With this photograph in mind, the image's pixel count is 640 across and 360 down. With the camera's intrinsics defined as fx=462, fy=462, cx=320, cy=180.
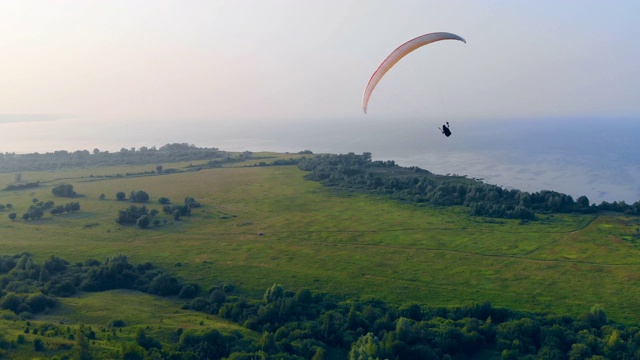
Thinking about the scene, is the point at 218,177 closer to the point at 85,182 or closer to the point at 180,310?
the point at 85,182

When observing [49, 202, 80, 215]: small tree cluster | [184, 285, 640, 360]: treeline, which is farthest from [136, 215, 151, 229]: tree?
[184, 285, 640, 360]: treeline

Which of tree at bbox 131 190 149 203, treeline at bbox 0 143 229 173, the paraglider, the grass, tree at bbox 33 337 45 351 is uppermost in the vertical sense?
the paraglider

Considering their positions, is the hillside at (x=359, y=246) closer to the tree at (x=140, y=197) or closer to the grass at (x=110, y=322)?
the tree at (x=140, y=197)

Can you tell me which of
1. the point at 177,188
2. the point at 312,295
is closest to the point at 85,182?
the point at 177,188

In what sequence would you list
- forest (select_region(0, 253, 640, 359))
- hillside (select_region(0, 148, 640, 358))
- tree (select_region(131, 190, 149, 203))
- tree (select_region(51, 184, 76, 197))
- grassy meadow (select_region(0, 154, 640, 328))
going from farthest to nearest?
tree (select_region(51, 184, 76, 197))
tree (select_region(131, 190, 149, 203))
hillside (select_region(0, 148, 640, 358))
grassy meadow (select_region(0, 154, 640, 328))
forest (select_region(0, 253, 640, 359))

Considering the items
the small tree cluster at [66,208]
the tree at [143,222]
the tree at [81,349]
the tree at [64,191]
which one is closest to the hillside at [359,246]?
the tree at [143,222]

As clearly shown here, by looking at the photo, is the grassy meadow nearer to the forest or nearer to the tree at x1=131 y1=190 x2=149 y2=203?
the tree at x1=131 y1=190 x2=149 y2=203
